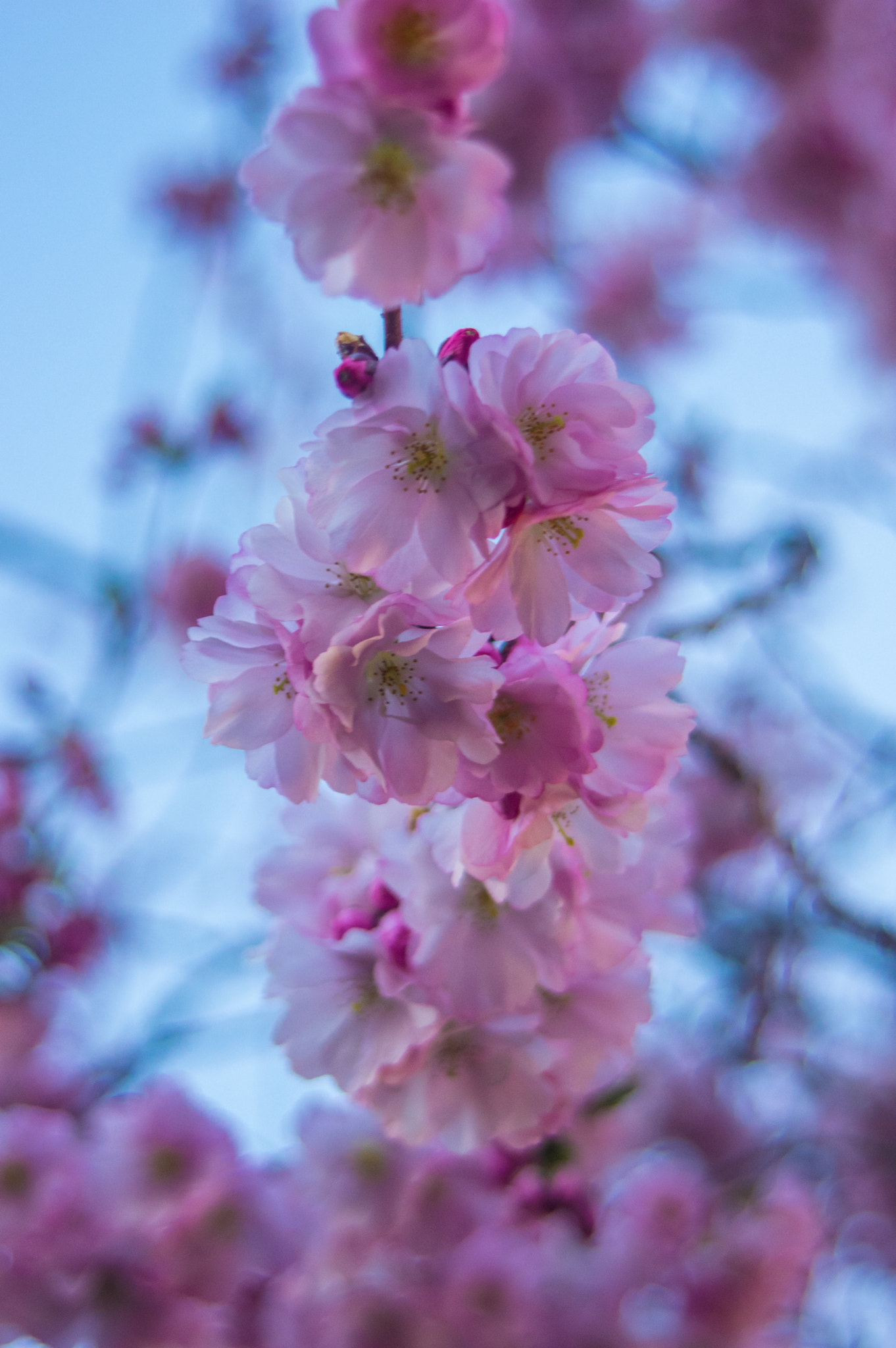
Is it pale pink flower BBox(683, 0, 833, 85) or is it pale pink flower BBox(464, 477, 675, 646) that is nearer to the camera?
pale pink flower BBox(464, 477, 675, 646)

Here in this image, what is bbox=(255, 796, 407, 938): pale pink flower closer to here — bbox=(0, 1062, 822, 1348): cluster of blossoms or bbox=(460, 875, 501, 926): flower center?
bbox=(460, 875, 501, 926): flower center

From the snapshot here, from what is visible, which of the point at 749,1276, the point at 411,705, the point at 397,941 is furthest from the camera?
the point at 749,1276

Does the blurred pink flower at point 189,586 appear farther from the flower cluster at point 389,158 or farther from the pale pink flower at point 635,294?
the flower cluster at point 389,158

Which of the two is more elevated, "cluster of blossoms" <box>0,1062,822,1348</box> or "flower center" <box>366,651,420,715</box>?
"flower center" <box>366,651,420,715</box>

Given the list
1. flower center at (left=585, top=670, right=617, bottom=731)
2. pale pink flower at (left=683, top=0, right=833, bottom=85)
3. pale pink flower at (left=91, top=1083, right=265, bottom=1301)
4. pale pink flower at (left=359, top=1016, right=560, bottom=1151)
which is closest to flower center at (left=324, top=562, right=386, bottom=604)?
flower center at (left=585, top=670, right=617, bottom=731)

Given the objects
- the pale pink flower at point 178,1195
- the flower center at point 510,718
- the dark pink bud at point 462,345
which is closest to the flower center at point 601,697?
the flower center at point 510,718

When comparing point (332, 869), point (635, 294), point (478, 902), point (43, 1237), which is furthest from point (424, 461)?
point (635, 294)

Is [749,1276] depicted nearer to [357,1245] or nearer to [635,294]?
[357,1245]
